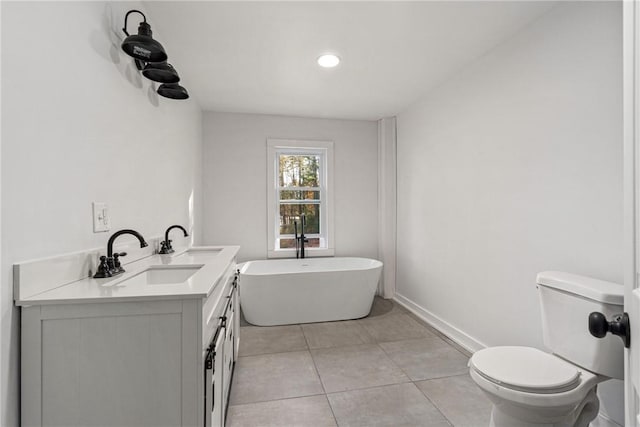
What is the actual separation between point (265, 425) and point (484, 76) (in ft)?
9.29

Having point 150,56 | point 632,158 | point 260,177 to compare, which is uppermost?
point 150,56

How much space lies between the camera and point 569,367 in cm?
150

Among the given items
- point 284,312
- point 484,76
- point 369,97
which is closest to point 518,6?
point 484,76

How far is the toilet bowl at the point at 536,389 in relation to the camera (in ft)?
4.51

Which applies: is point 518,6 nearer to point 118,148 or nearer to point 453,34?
point 453,34

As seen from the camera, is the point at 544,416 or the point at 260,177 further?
the point at 260,177

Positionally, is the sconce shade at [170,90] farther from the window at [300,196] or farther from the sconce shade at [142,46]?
the window at [300,196]

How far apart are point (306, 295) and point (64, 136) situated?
2550 mm

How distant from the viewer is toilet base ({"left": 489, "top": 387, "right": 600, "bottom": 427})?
56.4 inches

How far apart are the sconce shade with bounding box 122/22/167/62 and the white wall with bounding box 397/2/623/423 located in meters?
2.21

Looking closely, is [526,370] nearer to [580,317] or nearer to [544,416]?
[544,416]

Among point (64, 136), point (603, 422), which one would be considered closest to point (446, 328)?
point (603, 422)

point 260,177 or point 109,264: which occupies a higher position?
point 260,177

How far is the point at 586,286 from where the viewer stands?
1.50m
